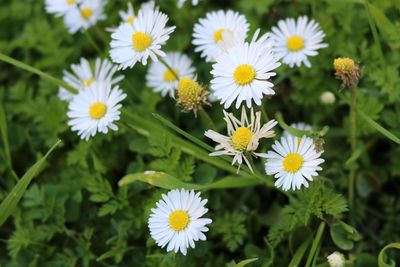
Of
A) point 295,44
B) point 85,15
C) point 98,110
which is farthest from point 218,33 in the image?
point 85,15

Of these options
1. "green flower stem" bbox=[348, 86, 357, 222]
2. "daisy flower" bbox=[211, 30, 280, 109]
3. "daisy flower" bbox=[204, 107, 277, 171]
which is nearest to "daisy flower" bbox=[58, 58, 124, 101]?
"daisy flower" bbox=[211, 30, 280, 109]

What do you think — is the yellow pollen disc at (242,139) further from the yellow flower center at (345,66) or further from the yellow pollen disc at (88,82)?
the yellow pollen disc at (88,82)

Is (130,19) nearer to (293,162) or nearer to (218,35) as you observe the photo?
(218,35)

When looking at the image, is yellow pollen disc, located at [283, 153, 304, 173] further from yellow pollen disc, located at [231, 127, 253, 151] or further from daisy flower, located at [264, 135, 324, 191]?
yellow pollen disc, located at [231, 127, 253, 151]

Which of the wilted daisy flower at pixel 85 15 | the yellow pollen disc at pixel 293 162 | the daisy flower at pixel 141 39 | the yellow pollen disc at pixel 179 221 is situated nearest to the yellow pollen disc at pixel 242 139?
the yellow pollen disc at pixel 293 162

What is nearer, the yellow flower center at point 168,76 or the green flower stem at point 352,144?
the green flower stem at point 352,144

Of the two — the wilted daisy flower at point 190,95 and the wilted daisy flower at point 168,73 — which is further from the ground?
the wilted daisy flower at point 168,73
